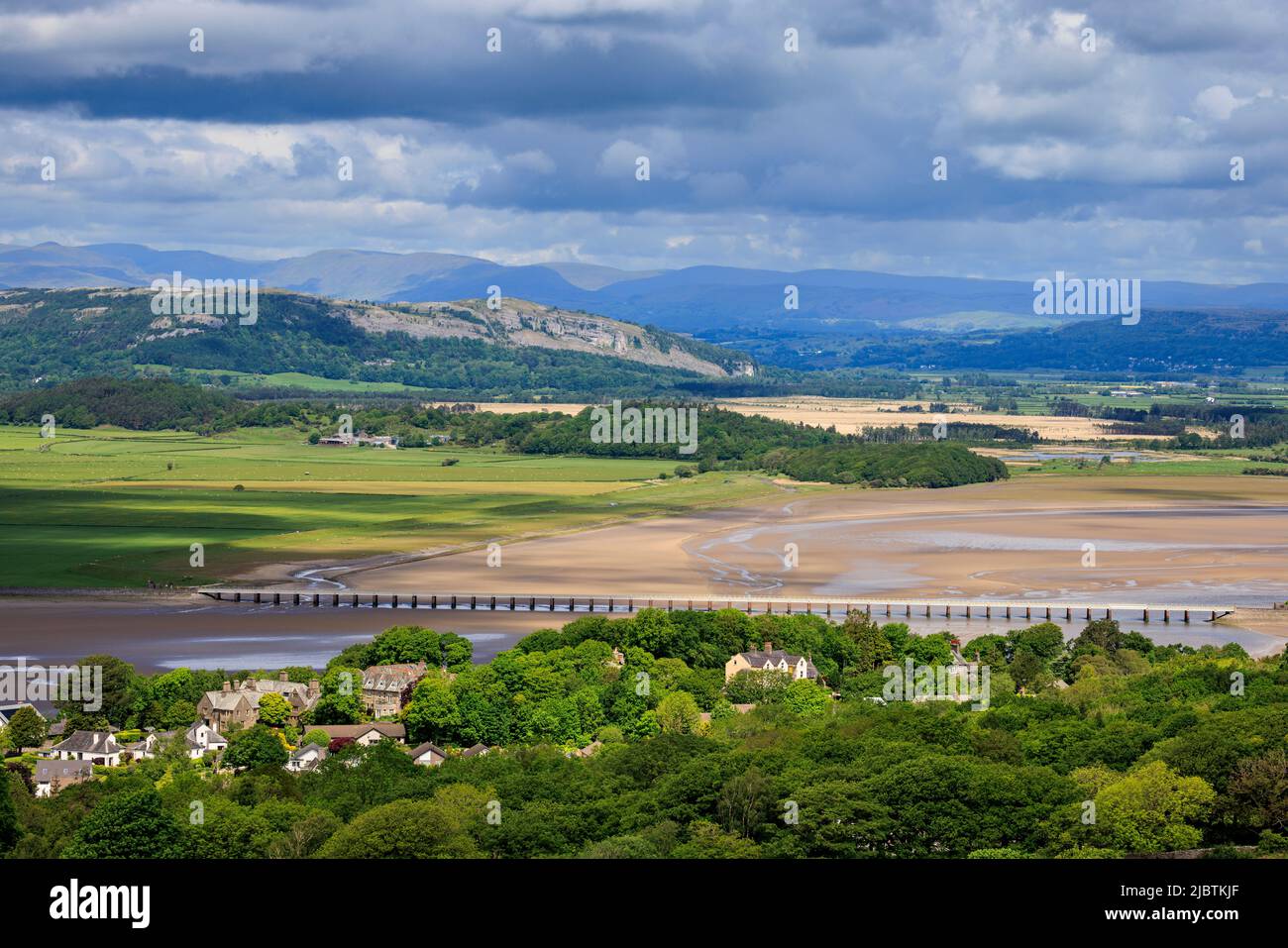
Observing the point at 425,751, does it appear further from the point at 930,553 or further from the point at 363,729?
the point at 930,553

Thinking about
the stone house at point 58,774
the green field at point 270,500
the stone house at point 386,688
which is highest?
the green field at point 270,500

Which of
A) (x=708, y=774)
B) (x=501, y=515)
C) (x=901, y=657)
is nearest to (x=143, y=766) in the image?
(x=708, y=774)

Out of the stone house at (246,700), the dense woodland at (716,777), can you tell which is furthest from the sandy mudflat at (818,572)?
the dense woodland at (716,777)

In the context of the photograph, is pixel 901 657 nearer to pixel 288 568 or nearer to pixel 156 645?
pixel 156 645

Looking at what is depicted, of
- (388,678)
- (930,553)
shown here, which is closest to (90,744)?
(388,678)

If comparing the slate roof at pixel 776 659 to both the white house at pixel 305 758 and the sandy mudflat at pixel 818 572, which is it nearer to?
the sandy mudflat at pixel 818 572
